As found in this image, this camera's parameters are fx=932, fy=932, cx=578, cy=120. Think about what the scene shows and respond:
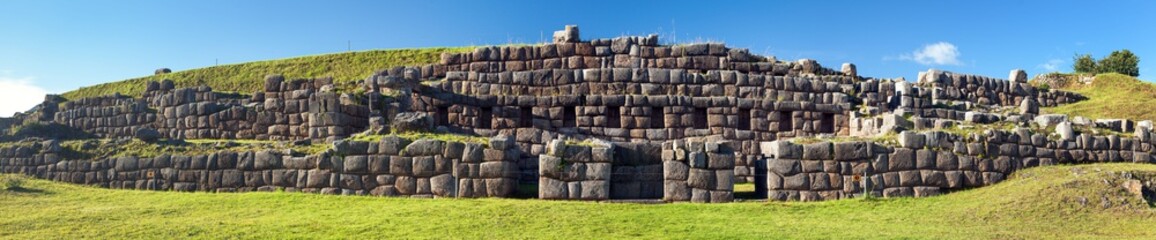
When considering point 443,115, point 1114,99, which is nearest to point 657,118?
point 443,115

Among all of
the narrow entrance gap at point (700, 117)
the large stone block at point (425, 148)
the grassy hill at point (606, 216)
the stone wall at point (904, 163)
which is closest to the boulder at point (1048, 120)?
the stone wall at point (904, 163)

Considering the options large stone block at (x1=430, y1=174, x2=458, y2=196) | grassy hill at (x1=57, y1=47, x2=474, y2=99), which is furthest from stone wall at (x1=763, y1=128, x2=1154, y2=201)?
grassy hill at (x1=57, y1=47, x2=474, y2=99)

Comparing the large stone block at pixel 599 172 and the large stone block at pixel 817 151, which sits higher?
the large stone block at pixel 817 151

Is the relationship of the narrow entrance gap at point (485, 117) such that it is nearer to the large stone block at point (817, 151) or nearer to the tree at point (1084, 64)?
the large stone block at point (817, 151)

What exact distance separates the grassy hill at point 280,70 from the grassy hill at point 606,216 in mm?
20143

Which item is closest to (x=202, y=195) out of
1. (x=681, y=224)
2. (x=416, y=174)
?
(x=416, y=174)

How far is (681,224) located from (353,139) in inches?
296

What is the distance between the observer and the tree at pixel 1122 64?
48156 millimetres

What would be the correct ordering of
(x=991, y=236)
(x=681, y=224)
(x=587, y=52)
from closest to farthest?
1. (x=991, y=236)
2. (x=681, y=224)
3. (x=587, y=52)

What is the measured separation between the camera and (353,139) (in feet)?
61.1

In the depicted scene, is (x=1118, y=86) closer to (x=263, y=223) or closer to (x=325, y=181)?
(x=325, y=181)

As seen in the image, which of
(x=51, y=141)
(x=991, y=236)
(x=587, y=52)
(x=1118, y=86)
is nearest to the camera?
(x=991, y=236)

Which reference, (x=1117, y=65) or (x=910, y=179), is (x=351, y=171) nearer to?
(x=910, y=179)

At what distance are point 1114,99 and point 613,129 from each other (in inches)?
752
